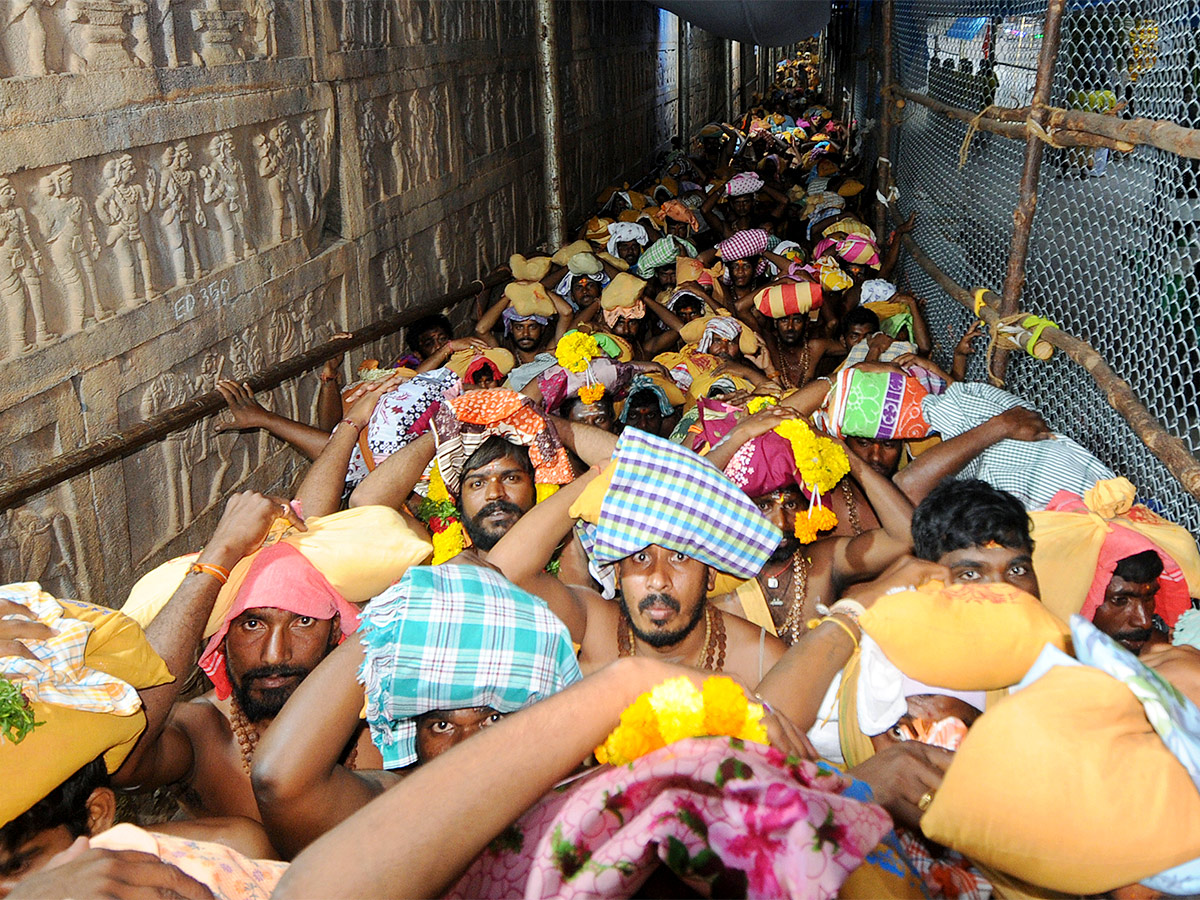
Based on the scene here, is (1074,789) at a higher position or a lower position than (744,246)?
higher

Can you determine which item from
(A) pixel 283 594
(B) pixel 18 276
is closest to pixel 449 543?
(A) pixel 283 594

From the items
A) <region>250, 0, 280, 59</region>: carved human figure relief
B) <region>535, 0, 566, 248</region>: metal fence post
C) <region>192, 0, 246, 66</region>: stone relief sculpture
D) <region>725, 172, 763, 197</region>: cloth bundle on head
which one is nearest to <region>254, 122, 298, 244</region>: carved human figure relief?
<region>250, 0, 280, 59</region>: carved human figure relief

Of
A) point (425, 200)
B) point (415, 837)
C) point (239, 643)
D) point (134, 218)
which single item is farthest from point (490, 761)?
point (425, 200)

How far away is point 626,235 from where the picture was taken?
971cm

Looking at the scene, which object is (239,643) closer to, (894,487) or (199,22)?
(894,487)

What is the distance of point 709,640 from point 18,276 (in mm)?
3049

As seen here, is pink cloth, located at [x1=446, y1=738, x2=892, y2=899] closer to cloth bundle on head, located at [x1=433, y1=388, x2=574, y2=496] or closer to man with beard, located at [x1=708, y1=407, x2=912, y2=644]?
man with beard, located at [x1=708, y1=407, x2=912, y2=644]

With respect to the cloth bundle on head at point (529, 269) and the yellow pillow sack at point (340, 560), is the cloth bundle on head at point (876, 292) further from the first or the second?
the yellow pillow sack at point (340, 560)

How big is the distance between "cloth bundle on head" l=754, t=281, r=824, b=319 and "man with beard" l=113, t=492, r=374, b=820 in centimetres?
515

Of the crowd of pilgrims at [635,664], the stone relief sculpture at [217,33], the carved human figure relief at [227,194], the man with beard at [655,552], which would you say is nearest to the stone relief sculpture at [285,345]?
the crowd of pilgrims at [635,664]

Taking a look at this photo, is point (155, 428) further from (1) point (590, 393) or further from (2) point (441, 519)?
(1) point (590, 393)

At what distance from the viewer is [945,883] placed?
6.22ft

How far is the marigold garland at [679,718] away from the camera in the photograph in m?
1.30

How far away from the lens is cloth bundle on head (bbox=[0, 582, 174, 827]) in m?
1.87
